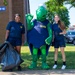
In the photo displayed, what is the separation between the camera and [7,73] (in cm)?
914

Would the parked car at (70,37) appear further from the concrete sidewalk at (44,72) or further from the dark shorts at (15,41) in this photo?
the concrete sidewalk at (44,72)

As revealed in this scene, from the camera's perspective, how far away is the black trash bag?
922 cm

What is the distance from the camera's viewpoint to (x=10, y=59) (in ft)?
30.6

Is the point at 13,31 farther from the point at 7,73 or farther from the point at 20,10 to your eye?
the point at 20,10

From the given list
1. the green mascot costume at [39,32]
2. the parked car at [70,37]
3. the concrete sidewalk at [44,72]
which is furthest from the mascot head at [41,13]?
the parked car at [70,37]

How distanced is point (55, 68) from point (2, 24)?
2019cm

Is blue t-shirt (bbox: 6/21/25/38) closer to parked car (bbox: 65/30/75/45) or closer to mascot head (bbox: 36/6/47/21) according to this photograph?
mascot head (bbox: 36/6/47/21)

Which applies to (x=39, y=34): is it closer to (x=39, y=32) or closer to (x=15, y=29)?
(x=39, y=32)

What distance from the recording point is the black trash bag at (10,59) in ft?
30.2

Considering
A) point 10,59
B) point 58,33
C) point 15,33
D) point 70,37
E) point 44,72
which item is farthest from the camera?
point 70,37

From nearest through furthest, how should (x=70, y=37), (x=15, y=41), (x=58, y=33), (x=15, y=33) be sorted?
1. (x=15, y=33)
2. (x=15, y=41)
3. (x=58, y=33)
4. (x=70, y=37)

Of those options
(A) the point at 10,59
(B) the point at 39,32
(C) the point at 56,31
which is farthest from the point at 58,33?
(A) the point at 10,59

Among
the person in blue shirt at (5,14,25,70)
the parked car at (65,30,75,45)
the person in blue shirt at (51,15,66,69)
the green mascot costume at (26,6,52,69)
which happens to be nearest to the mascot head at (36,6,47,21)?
the green mascot costume at (26,6,52,69)

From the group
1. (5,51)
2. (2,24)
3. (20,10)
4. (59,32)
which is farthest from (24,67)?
(20,10)
